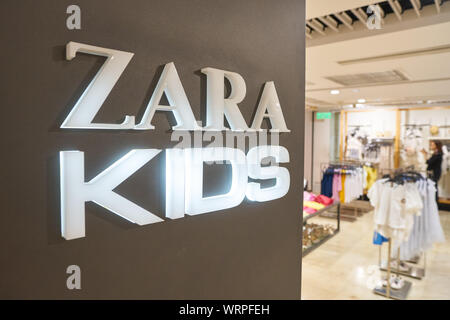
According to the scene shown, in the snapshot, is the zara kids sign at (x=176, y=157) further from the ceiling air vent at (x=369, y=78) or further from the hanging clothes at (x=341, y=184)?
the hanging clothes at (x=341, y=184)

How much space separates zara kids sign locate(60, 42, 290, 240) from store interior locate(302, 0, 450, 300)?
3.88 feet

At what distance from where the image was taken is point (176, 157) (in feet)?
4.18

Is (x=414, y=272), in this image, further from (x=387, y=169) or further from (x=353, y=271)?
(x=387, y=169)

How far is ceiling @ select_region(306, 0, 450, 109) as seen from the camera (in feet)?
7.80

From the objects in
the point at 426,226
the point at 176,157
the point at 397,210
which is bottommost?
the point at 426,226

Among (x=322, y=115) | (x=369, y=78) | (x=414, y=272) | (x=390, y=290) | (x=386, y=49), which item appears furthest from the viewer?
(x=322, y=115)

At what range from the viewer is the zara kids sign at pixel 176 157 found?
1015mm

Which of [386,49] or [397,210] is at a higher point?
[386,49]

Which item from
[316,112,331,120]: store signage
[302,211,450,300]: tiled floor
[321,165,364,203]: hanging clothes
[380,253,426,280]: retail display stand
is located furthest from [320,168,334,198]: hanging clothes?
[316,112,331,120]: store signage

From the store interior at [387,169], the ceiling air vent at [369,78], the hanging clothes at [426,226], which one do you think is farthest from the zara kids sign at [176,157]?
the hanging clothes at [426,226]

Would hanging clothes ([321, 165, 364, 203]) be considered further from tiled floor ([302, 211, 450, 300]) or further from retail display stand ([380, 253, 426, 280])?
retail display stand ([380, 253, 426, 280])

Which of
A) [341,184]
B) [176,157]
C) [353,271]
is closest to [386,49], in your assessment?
[176,157]

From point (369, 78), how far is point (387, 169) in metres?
1.66

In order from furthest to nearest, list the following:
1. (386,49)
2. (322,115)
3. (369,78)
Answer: (322,115), (369,78), (386,49)
